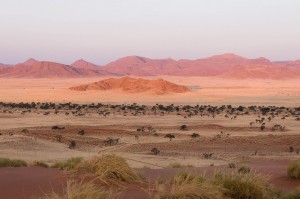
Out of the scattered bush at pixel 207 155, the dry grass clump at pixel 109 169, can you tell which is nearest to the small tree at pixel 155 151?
the scattered bush at pixel 207 155

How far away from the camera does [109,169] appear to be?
34.5ft

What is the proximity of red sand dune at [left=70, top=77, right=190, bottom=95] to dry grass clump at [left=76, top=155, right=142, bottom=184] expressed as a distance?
82426 mm

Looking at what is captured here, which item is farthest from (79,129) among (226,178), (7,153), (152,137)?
(226,178)

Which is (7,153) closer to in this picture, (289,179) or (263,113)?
(289,179)

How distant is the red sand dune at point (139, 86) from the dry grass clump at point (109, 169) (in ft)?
270

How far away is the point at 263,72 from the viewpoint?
184 meters

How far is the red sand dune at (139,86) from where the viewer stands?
96.9m

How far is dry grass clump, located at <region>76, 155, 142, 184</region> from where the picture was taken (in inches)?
411

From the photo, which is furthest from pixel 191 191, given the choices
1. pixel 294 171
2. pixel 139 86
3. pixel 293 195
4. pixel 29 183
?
pixel 139 86

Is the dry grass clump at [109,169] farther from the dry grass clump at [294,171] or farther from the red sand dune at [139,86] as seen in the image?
the red sand dune at [139,86]

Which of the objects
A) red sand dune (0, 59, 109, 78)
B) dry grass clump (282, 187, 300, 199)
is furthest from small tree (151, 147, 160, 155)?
red sand dune (0, 59, 109, 78)

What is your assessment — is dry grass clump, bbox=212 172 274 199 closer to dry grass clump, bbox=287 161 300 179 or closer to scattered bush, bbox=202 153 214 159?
dry grass clump, bbox=287 161 300 179

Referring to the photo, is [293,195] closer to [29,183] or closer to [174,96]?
[29,183]

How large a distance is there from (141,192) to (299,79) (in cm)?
17064
